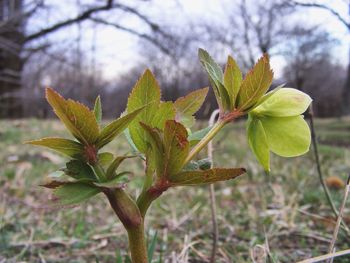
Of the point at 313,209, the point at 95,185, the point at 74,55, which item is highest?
the point at 74,55

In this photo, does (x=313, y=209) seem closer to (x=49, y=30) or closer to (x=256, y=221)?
(x=256, y=221)

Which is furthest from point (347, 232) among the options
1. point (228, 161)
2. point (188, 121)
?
point (228, 161)

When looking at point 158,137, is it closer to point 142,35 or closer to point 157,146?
point 157,146

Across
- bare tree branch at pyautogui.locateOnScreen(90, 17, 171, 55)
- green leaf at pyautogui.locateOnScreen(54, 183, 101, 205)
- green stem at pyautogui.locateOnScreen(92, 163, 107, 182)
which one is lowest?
green leaf at pyautogui.locateOnScreen(54, 183, 101, 205)

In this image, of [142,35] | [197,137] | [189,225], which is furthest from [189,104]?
[142,35]

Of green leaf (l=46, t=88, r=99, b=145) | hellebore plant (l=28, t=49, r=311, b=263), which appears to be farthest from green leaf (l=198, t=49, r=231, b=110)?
green leaf (l=46, t=88, r=99, b=145)

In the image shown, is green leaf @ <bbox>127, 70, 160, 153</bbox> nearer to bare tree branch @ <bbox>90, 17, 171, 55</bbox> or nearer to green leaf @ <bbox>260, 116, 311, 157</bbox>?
green leaf @ <bbox>260, 116, 311, 157</bbox>
